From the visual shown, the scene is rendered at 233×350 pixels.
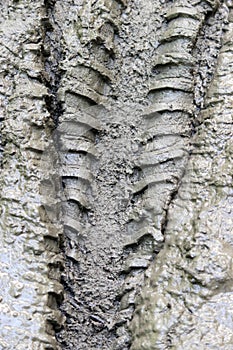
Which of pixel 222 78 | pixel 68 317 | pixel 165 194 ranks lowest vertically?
pixel 68 317

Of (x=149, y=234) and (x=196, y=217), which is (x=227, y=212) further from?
(x=149, y=234)

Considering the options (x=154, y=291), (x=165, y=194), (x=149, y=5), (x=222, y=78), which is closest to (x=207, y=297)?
(x=154, y=291)

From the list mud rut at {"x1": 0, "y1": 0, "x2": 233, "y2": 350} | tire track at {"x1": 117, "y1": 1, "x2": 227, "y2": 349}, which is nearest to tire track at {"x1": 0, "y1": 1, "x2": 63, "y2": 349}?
mud rut at {"x1": 0, "y1": 0, "x2": 233, "y2": 350}

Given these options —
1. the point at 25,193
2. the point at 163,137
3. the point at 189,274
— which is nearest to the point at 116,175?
the point at 163,137

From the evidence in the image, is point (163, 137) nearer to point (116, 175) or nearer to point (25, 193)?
point (116, 175)

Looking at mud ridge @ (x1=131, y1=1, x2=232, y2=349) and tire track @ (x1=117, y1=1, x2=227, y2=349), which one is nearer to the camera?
mud ridge @ (x1=131, y1=1, x2=232, y2=349)

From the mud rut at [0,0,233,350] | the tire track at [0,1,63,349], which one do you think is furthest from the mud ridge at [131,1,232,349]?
the tire track at [0,1,63,349]

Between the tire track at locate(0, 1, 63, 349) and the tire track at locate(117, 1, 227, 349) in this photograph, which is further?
the tire track at locate(117, 1, 227, 349)

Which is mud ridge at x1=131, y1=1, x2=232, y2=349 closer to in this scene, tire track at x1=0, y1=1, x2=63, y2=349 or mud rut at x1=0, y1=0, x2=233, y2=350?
mud rut at x1=0, y1=0, x2=233, y2=350

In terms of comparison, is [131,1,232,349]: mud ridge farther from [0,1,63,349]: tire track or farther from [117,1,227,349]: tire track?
[0,1,63,349]: tire track
